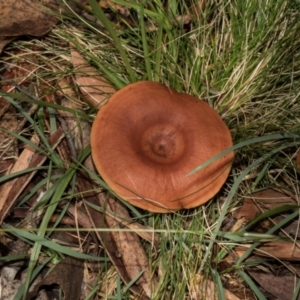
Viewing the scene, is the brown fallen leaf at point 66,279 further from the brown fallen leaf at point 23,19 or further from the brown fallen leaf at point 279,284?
the brown fallen leaf at point 23,19

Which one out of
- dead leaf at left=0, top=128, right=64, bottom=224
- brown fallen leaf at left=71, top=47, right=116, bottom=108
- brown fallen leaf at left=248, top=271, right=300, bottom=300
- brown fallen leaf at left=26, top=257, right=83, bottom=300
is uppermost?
brown fallen leaf at left=71, top=47, right=116, bottom=108

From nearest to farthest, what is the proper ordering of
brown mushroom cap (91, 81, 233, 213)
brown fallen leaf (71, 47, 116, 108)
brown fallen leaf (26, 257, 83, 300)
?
brown mushroom cap (91, 81, 233, 213) < brown fallen leaf (26, 257, 83, 300) < brown fallen leaf (71, 47, 116, 108)

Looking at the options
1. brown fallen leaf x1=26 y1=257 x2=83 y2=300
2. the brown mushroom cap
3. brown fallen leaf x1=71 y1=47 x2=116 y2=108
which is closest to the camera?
the brown mushroom cap

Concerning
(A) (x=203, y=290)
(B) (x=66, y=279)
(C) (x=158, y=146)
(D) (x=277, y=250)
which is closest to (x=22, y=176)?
(B) (x=66, y=279)

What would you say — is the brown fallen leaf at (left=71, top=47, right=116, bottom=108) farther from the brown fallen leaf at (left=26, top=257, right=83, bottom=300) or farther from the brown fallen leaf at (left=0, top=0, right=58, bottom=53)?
the brown fallen leaf at (left=26, top=257, right=83, bottom=300)

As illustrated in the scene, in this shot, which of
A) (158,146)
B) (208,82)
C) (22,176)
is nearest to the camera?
(158,146)

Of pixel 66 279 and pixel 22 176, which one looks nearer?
pixel 66 279

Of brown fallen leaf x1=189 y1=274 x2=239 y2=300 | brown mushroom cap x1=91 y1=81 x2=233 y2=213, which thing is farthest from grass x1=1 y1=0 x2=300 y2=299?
brown mushroom cap x1=91 y1=81 x2=233 y2=213

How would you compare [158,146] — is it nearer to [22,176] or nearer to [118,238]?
[118,238]
